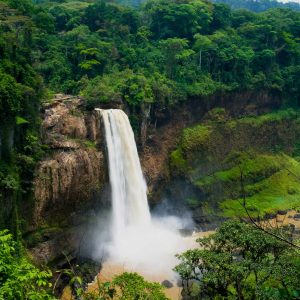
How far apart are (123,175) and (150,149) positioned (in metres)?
4.66

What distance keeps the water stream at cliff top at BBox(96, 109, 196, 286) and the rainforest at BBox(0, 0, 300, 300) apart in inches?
3.5

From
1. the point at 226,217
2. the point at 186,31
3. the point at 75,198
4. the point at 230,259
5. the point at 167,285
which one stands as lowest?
the point at 226,217

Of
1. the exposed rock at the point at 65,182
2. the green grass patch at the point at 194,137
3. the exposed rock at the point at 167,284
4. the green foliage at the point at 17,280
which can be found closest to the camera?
the green foliage at the point at 17,280

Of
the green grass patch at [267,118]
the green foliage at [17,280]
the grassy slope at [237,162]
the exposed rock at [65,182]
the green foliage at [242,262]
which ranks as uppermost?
the green foliage at [17,280]

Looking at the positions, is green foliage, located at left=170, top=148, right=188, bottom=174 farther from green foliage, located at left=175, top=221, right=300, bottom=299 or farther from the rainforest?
green foliage, located at left=175, top=221, right=300, bottom=299

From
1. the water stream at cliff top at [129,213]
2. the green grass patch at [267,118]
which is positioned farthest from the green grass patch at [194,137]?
the water stream at cliff top at [129,213]

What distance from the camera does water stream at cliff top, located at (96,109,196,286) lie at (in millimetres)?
23828

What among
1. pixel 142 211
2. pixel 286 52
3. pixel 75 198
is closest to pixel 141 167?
pixel 142 211

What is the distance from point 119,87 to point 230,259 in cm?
1671

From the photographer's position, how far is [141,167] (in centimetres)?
2919

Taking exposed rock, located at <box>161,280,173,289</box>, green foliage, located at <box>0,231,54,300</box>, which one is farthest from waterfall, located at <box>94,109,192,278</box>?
green foliage, located at <box>0,231,54,300</box>

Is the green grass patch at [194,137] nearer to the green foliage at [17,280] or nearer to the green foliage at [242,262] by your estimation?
the green foliage at [242,262]

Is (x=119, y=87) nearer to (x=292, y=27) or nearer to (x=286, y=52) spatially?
(x=286, y=52)

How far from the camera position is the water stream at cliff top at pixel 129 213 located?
23828 millimetres
